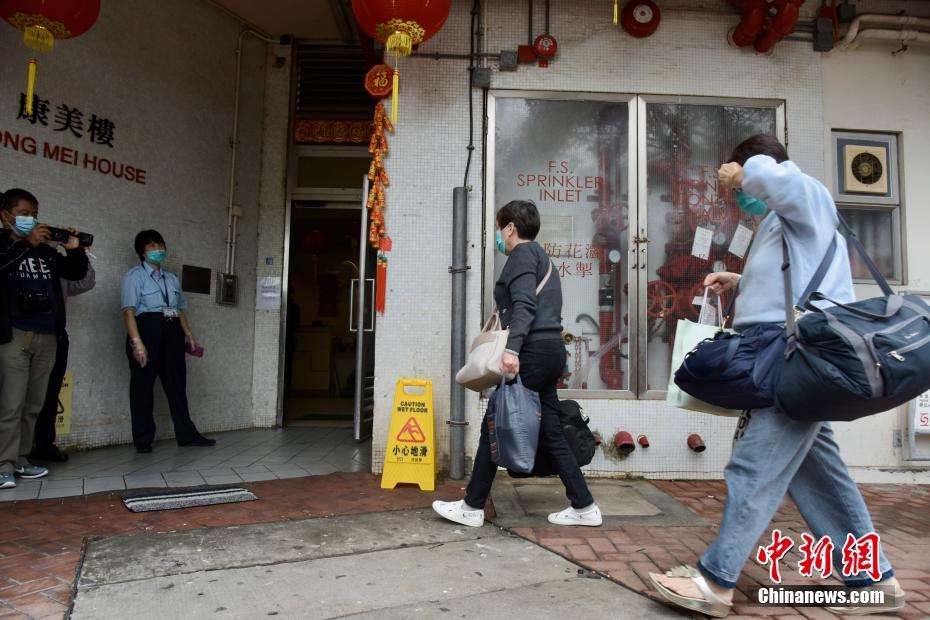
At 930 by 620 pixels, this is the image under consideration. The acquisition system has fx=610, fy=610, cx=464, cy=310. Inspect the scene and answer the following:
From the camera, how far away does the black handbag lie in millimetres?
1891

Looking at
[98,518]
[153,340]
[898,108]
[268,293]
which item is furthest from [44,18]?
[898,108]

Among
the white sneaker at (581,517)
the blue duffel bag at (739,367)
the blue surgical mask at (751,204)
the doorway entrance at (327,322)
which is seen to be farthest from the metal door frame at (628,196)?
the blue duffel bag at (739,367)

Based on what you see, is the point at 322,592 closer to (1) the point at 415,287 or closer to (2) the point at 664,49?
(1) the point at 415,287

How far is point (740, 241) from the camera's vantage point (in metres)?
4.62

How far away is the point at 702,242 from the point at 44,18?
466 cm

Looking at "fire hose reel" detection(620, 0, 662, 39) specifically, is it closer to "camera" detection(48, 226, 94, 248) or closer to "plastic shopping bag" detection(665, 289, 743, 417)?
"plastic shopping bag" detection(665, 289, 743, 417)

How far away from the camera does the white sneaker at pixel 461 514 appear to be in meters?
3.22

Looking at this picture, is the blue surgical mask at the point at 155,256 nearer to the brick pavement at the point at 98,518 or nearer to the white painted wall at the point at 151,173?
the white painted wall at the point at 151,173

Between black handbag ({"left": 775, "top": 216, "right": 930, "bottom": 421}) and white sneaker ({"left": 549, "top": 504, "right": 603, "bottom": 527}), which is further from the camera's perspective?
white sneaker ({"left": 549, "top": 504, "right": 603, "bottom": 527})

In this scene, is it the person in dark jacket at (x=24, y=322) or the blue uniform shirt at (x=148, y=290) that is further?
the blue uniform shirt at (x=148, y=290)

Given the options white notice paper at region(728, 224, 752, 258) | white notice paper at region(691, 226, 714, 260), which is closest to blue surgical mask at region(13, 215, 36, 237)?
white notice paper at region(691, 226, 714, 260)

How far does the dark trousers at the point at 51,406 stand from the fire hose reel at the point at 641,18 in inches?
189

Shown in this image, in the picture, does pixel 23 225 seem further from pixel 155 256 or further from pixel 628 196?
pixel 628 196

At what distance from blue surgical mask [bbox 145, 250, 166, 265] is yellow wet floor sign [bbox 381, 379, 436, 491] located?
265cm
